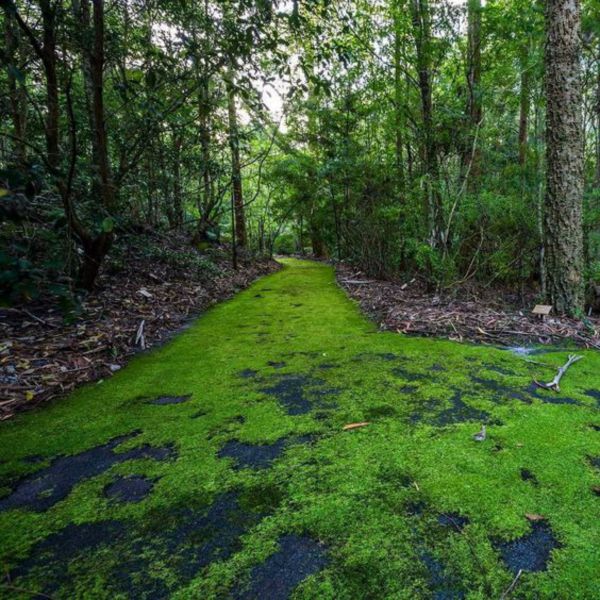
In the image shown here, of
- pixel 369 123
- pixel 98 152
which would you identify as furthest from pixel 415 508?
pixel 369 123

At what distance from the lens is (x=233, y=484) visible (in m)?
1.35

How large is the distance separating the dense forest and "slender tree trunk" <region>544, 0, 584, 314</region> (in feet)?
0.04

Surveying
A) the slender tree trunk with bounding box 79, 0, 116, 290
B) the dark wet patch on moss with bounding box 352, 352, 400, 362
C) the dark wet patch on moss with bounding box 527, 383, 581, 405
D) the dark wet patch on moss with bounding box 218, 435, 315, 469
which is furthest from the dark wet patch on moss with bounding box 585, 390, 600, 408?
the slender tree trunk with bounding box 79, 0, 116, 290

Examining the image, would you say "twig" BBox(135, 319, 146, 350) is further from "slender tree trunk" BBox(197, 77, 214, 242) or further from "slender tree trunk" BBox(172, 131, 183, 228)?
"slender tree trunk" BBox(172, 131, 183, 228)

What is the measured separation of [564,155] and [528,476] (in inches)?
125

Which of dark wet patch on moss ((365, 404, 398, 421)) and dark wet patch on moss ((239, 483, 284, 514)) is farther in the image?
dark wet patch on moss ((365, 404, 398, 421))

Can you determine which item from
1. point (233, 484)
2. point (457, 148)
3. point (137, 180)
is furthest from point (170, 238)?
point (233, 484)

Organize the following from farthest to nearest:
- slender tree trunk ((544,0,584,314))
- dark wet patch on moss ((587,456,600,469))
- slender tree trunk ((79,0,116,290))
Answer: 1. slender tree trunk ((544,0,584,314))
2. slender tree trunk ((79,0,116,290))
3. dark wet patch on moss ((587,456,600,469))

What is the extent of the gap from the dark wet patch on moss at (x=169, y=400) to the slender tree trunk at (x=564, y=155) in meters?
3.36

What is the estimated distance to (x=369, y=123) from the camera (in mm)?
7582

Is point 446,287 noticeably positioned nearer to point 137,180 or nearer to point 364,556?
point 364,556

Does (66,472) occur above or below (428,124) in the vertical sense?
below

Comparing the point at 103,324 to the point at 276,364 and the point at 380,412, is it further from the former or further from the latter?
the point at 380,412

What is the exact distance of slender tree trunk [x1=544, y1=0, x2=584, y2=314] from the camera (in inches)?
127
